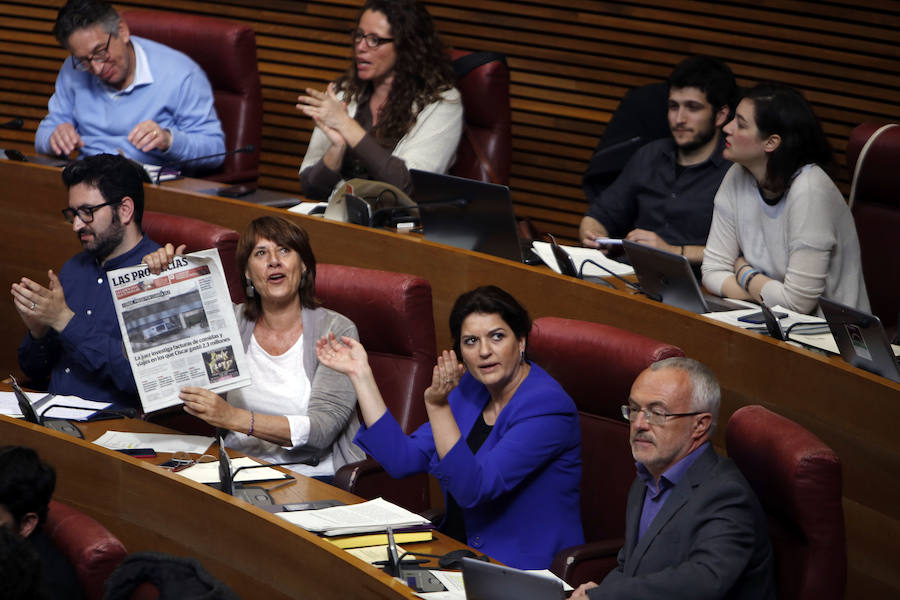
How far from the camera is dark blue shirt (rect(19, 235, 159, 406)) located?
315 centimetres

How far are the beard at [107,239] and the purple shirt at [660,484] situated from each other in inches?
68.2

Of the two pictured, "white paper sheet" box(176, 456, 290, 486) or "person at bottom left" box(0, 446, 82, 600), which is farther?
"white paper sheet" box(176, 456, 290, 486)

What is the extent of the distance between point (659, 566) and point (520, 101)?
3.40m

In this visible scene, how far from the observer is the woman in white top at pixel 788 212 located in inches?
126

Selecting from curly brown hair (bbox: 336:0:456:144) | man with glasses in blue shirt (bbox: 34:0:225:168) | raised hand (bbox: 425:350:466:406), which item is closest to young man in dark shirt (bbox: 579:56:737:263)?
curly brown hair (bbox: 336:0:456:144)

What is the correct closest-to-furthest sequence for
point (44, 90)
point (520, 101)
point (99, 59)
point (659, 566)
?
point (659, 566)
point (99, 59)
point (520, 101)
point (44, 90)

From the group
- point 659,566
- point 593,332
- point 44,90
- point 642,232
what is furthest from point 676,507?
point 44,90

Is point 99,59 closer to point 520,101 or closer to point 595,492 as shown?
point 520,101

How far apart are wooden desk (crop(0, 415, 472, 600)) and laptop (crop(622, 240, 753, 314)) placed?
3.47 feet

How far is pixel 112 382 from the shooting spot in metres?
3.28

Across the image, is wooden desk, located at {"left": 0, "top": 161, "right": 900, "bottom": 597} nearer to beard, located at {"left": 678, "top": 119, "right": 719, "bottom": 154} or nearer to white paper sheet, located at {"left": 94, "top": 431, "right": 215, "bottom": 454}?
beard, located at {"left": 678, "top": 119, "right": 719, "bottom": 154}

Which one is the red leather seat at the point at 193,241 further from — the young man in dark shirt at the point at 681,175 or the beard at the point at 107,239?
the young man in dark shirt at the point at 681,175

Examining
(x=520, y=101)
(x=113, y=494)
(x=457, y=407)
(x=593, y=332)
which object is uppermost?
(x=520, y=101)

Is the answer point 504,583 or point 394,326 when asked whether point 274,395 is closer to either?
point 394,326
